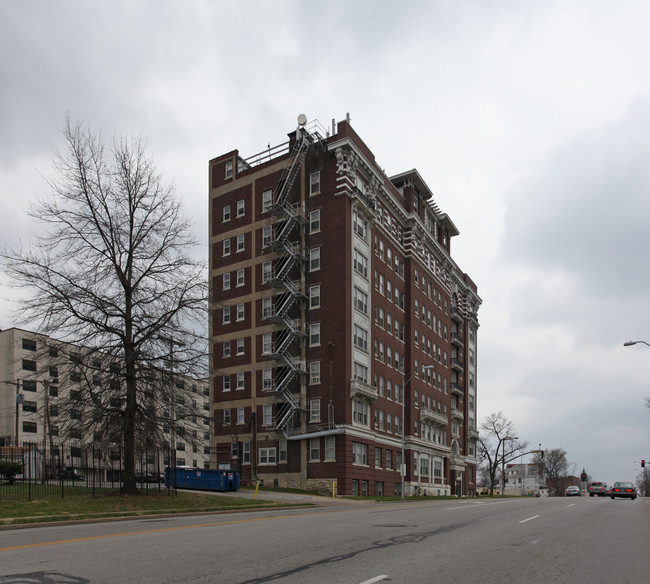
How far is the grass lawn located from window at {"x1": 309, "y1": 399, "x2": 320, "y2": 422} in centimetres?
2015

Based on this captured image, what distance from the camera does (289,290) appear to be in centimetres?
5138

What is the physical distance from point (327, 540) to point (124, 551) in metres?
4.01

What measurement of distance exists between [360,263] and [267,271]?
26.7 ft

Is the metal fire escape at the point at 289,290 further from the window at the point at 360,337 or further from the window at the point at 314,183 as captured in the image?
the window at the point at 360,337

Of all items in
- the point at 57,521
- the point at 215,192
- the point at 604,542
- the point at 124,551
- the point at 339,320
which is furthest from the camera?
the point at 215,192

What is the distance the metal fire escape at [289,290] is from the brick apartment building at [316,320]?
0.39 feet

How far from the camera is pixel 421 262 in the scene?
67312mm

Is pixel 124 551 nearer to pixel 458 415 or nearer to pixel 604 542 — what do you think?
pixel 604 542

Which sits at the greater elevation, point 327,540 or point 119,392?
point 119,392

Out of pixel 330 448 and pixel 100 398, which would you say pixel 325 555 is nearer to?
pixel 100 398

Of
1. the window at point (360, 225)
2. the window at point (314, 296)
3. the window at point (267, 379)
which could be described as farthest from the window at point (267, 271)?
the window at point (360, 225)

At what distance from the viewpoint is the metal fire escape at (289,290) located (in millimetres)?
50125

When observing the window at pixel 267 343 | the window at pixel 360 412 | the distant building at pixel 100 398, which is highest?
the window at pixel 267 343

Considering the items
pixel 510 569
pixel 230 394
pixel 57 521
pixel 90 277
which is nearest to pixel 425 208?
pixel 230 394
